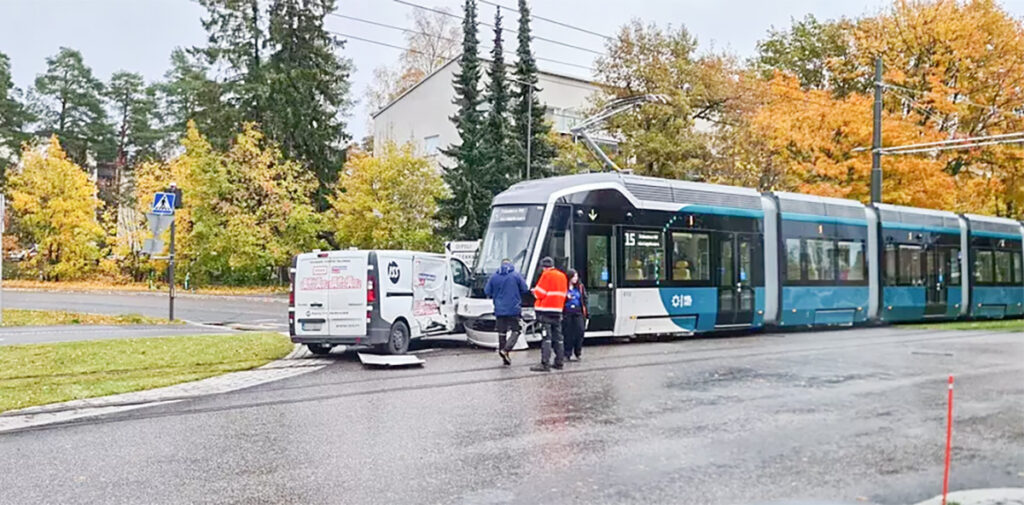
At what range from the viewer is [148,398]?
36.5 ft

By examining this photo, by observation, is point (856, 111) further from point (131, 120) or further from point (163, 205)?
point (131, 120)

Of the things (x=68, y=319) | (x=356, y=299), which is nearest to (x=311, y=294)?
(x=356, y=299)

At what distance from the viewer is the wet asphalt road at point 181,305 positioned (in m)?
28.0

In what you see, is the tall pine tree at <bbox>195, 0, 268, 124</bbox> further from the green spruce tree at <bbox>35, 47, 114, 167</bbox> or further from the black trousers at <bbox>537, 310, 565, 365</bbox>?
the black trousers at <bbox>537, 310, 565, 365</bbox>

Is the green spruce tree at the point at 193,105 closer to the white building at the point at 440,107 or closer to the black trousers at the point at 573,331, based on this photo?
the white building at the point at 440,107

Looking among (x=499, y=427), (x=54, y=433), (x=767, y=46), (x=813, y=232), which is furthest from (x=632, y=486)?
(x=767, y=46)

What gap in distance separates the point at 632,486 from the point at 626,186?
40.7ft

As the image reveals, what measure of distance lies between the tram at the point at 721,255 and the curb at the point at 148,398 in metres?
4.33

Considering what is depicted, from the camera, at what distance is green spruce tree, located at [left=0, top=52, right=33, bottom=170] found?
6244 centimetres

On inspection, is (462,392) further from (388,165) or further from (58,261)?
(58,261)

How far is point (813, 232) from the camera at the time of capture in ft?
72.7

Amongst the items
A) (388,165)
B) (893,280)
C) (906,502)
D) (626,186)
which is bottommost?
(906,502)

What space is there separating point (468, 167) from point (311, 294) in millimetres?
22626

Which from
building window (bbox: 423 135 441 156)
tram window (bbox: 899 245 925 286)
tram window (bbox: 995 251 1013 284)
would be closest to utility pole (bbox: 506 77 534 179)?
building window (bbox: 423 135 441 156)
